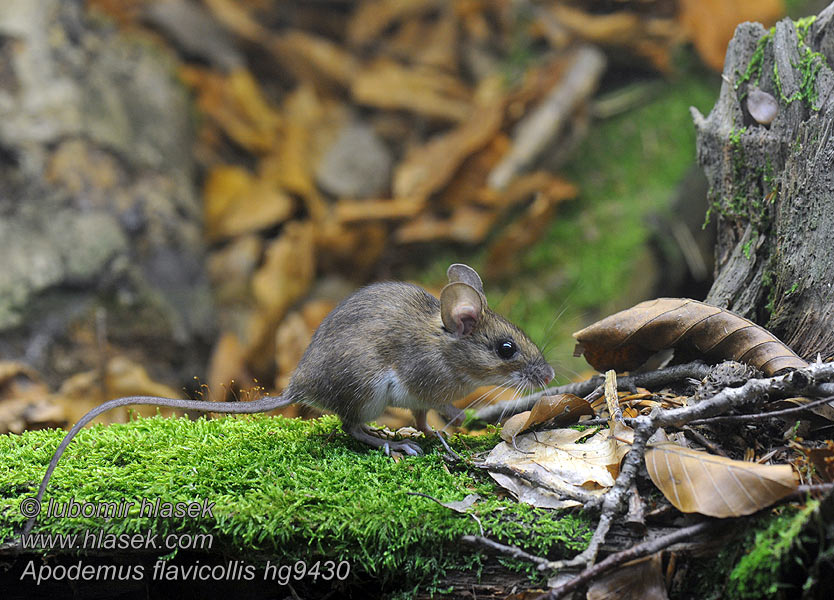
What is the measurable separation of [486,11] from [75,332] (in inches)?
201

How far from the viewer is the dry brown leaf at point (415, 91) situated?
736cm

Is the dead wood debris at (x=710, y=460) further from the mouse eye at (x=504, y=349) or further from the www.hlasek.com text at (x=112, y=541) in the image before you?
the www.hlasek.com text at (x=112, y=541)

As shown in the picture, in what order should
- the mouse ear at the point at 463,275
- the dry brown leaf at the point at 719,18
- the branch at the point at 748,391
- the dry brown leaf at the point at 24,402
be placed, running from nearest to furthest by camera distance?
the branch at the point at 748,391
the mouse ear at the point at 463,275
the dry brown leaf at the point at 24,402
the dry brown leaf at the point at 719,18

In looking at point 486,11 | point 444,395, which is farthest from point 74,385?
point 486,11

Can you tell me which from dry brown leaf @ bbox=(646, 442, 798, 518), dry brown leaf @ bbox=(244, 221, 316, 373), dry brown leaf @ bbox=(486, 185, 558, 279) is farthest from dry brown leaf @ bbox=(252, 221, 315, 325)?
dry brown leaf @ bbox=(646, 442, 798, 518)

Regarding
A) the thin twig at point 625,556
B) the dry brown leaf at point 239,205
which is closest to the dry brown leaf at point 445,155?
the dry brown leaf at point 239,205

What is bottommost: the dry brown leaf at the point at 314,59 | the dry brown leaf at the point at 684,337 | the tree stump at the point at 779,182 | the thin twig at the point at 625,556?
the thin twig at the point at 625,556

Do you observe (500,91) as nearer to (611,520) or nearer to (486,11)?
(486,11)

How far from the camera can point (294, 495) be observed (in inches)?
106

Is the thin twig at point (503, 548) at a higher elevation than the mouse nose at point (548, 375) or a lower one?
lower

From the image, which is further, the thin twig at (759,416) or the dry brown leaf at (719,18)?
the dry brown leaf at (719,18)

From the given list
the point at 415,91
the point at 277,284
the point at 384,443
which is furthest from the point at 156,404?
the point at 415,91

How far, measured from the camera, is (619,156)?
22.4 feet

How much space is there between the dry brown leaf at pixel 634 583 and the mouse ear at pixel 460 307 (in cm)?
147
